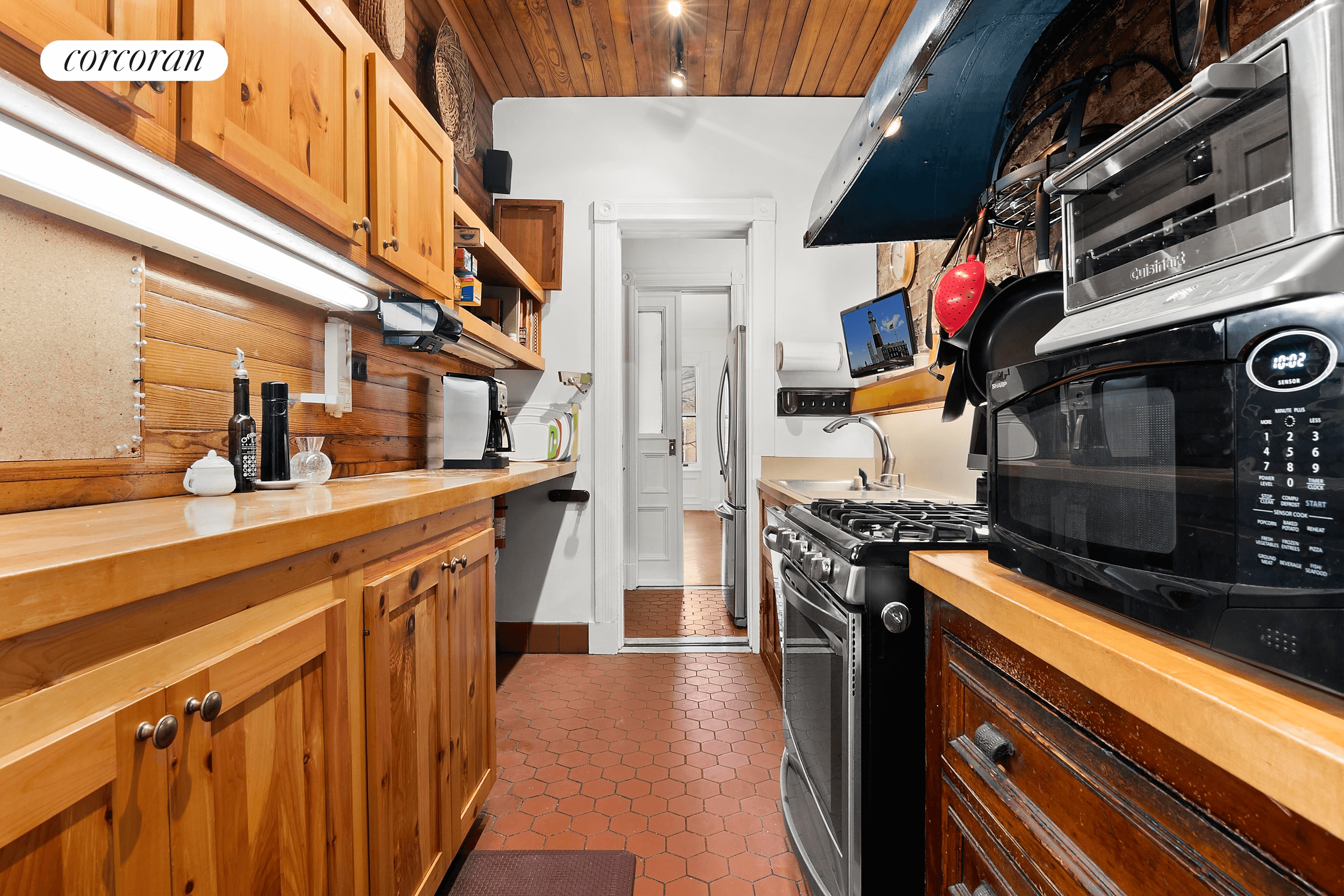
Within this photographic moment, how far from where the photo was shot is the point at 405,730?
1.21m

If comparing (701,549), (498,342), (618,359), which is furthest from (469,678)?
(701,549)

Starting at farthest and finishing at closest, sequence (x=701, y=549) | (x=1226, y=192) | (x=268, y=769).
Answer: (x=701, y=549) → (x=268, y=769) → (x=1226, y=192)

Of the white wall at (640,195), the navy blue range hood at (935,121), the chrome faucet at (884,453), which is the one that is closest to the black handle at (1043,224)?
the navy blue range hood at (935,121)

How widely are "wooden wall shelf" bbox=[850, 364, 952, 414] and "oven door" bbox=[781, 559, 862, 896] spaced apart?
108 cm

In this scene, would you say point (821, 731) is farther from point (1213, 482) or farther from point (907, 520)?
point (1213, 482)

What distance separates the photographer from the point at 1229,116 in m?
0.56

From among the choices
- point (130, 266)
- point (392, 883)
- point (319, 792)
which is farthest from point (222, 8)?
point (392, 883)

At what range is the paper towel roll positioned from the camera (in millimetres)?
3078

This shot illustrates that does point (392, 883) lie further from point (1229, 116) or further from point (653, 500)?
point (653, 500)

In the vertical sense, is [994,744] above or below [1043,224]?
below

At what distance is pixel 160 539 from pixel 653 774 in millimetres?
1756

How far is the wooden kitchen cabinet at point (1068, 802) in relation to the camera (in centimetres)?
46

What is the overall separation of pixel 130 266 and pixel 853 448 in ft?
9.52

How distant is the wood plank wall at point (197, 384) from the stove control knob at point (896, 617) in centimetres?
148
